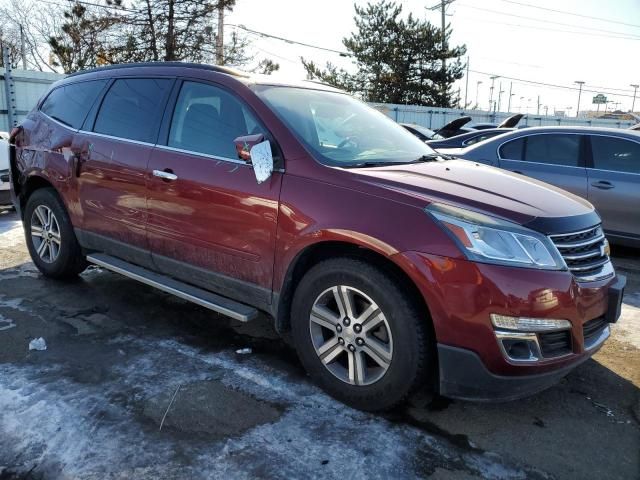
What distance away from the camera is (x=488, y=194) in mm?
2816

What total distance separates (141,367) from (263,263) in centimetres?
100

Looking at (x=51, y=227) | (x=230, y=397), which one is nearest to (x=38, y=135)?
(x=51, y=227)

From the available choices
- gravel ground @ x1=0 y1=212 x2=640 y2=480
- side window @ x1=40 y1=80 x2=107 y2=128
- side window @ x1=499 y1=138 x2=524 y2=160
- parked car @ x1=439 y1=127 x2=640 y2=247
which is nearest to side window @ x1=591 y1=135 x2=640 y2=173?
parked car @ x1=439 y1=127 x2=640 y2=247

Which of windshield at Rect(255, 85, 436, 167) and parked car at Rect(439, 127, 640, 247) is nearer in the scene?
windshield at Rect(255, 85, 436, 167)

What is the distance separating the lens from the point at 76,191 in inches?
171

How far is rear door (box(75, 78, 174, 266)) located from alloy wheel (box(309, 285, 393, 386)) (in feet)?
5.16

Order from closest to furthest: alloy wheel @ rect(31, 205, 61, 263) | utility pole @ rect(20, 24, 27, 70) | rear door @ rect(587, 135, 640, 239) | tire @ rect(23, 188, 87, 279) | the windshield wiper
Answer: the windshield wiper, tire @ rect(23, 188, 87, 279), alloy wheel @ rect(31, 205, 61, 263), rear door @ rect(587, 135, 640, 239), utility pole @ rect(20, 24, 27, 70)

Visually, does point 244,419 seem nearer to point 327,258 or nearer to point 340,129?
point 327,258

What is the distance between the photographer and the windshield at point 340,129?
127 inches

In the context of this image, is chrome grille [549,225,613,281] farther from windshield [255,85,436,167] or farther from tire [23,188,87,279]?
tire [23,188,87,279]

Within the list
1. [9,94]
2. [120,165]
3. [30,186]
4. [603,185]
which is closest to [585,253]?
[120,165]

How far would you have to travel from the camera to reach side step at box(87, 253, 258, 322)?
3242 mm

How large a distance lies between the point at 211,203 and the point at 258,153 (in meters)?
0.50

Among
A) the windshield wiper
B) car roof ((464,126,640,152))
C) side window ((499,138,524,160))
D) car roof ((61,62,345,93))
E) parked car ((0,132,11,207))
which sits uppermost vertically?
car roof ((61,62,345,93))
